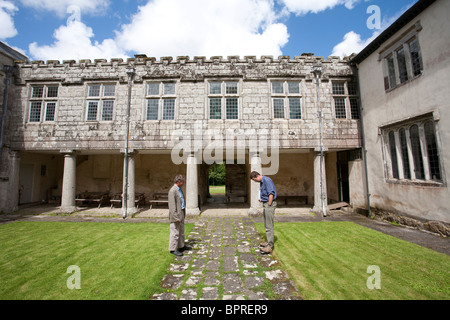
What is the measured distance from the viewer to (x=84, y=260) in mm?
4969

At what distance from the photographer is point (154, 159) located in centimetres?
1437

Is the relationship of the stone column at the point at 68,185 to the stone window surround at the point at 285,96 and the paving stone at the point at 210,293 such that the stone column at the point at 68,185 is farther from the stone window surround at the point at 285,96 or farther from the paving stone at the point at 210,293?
the stone window surround at the point at 285,96

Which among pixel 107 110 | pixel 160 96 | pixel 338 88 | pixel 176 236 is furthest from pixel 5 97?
pixel 338 88

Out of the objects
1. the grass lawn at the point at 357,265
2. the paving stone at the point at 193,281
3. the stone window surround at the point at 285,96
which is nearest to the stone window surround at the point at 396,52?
the stone window surround at the point at 285,96

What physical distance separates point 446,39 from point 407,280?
312 inches

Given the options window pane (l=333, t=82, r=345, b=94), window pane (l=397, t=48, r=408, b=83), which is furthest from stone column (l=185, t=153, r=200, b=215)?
window pane (l=397, t=48, r=408, b=83)

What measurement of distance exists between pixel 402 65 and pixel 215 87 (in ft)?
27.6

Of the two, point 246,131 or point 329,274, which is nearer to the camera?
point 329,274

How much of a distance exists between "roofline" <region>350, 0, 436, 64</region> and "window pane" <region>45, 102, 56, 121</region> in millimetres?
16772

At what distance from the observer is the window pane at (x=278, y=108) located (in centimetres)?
1067

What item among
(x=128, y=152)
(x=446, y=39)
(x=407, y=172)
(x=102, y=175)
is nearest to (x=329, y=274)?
(x=407, y=172)

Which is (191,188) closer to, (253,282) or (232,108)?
(232,108)

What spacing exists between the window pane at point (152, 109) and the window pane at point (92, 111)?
3.05 meters
